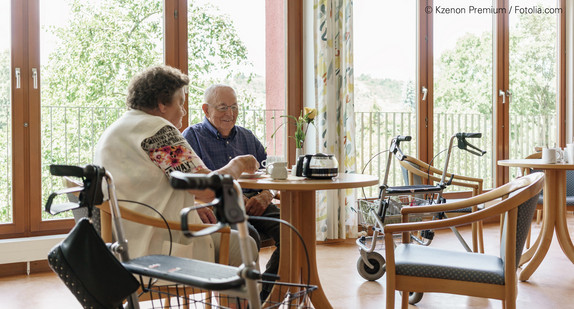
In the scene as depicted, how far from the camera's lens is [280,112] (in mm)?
4570

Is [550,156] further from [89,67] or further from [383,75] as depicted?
[89,67]

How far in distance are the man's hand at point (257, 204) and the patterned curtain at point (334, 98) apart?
5.31 ft

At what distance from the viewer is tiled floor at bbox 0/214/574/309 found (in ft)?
9.11

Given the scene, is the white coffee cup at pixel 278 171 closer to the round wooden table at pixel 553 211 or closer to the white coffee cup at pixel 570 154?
the round wooden table at pixel 553 211

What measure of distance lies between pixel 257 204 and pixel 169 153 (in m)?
0.90

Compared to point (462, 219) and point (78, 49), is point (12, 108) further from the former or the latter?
point (462, 219)

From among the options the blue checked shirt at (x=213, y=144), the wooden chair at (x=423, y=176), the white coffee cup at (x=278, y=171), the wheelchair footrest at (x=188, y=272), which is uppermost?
the blue checked shirt at (x=213, y=144)

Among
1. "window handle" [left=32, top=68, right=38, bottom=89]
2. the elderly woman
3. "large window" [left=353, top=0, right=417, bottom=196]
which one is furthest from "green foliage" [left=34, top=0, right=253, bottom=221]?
the elderly woman

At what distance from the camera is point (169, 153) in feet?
6.22

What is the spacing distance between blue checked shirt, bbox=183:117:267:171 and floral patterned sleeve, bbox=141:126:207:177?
0.91 meters

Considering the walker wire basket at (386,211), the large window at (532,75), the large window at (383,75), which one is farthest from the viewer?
the large window at (532,75)

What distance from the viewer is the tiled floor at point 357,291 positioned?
Answer: 2777mm

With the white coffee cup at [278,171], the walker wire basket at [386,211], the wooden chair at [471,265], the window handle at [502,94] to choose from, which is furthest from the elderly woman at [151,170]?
the window handle at [502,94]

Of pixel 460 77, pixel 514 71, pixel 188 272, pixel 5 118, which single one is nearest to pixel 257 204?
pixel 188 272
